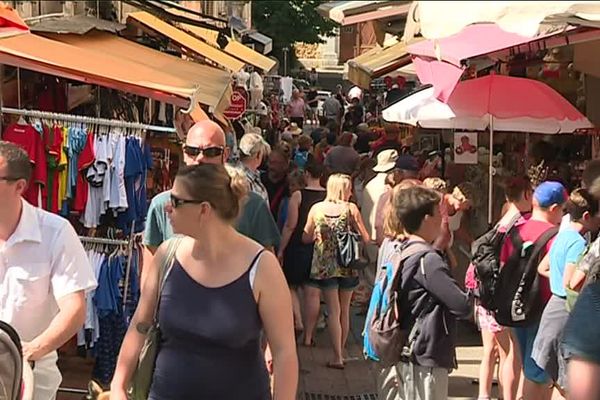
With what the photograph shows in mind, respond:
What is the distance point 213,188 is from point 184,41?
774 cm

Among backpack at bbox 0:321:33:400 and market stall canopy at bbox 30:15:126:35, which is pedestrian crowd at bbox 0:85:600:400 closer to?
backpack at bbox 0:321:33:400

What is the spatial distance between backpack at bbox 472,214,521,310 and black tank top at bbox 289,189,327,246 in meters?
2.21

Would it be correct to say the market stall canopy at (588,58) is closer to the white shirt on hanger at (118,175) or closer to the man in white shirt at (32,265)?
the white shirt on hanger at (118,175)

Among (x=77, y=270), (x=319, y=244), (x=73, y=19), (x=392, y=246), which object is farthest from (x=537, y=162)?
(x=77, y=270)

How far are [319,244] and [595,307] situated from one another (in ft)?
16.3

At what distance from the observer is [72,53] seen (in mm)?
6988

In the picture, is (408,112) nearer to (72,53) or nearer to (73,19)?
(72,53)

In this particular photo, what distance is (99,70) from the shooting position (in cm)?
658

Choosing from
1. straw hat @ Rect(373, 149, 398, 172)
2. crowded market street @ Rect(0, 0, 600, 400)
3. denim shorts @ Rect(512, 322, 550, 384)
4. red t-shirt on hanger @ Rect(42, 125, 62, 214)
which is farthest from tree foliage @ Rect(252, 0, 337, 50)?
denim shorts @ Rect(512, 322, 550, 384)

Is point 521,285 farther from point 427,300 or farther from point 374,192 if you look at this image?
point 374,192

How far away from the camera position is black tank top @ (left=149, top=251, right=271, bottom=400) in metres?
3.43

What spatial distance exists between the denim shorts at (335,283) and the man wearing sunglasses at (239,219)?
9.02 ft

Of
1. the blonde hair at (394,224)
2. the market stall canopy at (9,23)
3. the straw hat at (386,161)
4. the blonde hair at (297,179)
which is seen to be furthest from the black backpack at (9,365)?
the straw hat at (386,161)

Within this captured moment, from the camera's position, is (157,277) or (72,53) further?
(72,53)
